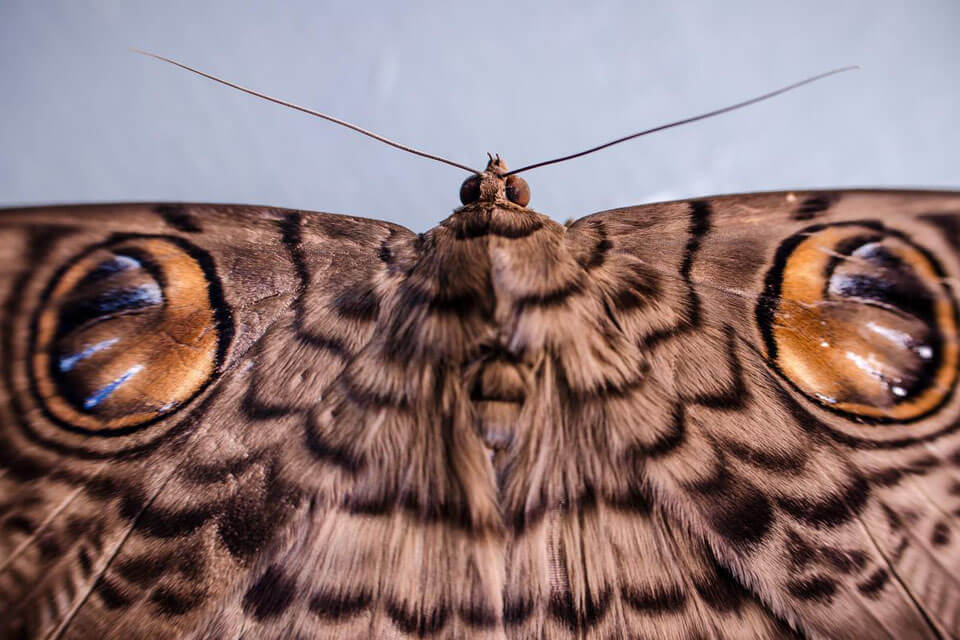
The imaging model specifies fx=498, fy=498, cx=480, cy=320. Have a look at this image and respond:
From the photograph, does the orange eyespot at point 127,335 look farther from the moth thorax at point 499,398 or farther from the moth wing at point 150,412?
the moth thorax at point 499,398

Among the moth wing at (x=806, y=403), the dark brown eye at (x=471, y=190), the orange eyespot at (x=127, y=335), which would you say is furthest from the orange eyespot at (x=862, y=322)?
the orange eyespot at (x=127, y=335)

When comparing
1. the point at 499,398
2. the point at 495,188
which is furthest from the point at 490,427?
the point at 495,188

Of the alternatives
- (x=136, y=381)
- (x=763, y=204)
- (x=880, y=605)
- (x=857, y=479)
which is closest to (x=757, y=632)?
(x=880, y=605)

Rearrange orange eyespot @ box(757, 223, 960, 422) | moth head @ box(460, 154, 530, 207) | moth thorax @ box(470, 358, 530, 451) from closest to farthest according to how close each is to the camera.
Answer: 1. orange eyespot @ box(757, 223, 960, 422)
2. moth thorax @ box(470, 358, 530, 451)
3. moth head @ box(460, 154, 530, 207)

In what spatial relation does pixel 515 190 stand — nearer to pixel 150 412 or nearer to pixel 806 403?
pixel 806 403

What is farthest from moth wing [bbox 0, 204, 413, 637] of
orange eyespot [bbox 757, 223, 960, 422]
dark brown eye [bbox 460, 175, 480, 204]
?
orange eyespot [bbox 757, 223, 960, 422]

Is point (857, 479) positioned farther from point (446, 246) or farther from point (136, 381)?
point (136, 381)

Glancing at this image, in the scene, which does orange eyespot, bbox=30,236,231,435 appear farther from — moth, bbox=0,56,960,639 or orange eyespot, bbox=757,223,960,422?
orange eyespot, bbox=757,223,960,422
